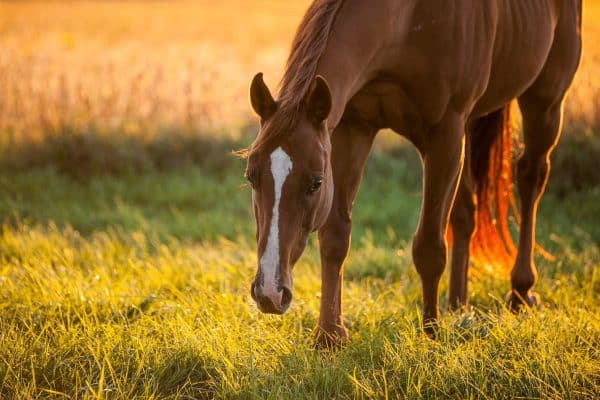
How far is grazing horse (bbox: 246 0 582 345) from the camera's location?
3.05m

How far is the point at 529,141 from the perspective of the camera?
526 centimetres

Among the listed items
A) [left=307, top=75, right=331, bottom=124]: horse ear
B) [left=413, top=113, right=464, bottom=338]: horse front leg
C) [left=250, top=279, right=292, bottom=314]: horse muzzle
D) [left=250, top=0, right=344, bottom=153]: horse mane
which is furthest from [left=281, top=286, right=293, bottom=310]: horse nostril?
[left=413, top=113, right=464, bottom=338]: horse front leg

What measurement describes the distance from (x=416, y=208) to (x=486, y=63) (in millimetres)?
3628

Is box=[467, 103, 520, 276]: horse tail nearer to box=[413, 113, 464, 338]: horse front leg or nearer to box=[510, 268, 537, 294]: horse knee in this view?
box=[510, 268, 537, 294]: horse knee

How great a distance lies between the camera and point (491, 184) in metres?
5.37

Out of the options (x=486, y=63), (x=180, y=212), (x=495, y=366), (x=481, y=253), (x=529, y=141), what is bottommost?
(x=180, y=212)

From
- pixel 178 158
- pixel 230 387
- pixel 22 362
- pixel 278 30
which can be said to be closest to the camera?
pixel 230 387

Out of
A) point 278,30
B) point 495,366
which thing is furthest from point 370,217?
point 278,30

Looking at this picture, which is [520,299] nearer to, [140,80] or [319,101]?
[319,101]

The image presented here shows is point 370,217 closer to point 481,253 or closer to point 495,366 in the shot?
point 481,253

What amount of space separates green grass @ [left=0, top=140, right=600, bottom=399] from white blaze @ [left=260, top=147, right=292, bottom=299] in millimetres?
466

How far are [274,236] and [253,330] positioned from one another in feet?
2.79

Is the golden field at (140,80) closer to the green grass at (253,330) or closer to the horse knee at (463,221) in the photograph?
the green grass at (253,330)

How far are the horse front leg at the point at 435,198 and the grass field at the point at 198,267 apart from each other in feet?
0.75
